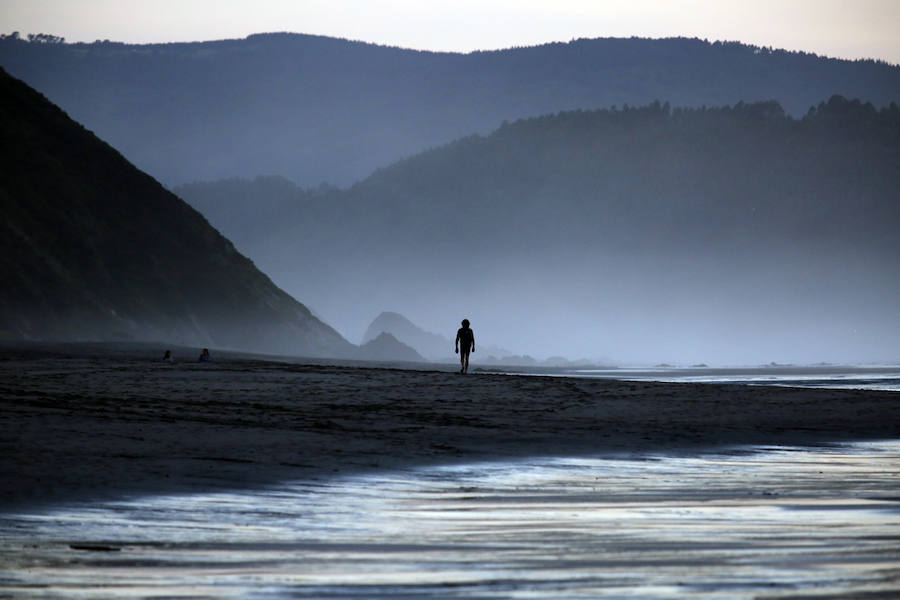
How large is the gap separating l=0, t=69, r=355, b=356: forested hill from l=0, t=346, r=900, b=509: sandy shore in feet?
85.5

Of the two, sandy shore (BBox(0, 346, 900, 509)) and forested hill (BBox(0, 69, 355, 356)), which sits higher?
forested hill (BBox(0, 69, 355, 356))

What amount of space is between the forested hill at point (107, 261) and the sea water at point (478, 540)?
42187 millimetres

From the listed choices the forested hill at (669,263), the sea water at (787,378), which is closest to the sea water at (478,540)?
the sea water at (787,378)

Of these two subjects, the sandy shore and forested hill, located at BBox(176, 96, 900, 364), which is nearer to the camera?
the sandy shore

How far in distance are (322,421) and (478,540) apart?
939 cm

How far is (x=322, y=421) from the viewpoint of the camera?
16.5 meters

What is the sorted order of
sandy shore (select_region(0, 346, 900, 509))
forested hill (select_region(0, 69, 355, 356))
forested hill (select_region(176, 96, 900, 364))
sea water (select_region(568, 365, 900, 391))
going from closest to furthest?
sandy shore (select_region(0, 346, 900, 509)), sea water (select_region(568, 365, 900, 391)), forested hill (select_region(0, 69, 355, 356)), forested hill (select_region(176, 96, 900, 364))

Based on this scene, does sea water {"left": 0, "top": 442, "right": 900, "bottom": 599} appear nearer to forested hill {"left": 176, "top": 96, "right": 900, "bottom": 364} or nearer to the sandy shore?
the sandy shore

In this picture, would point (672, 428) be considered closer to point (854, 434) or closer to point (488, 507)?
point (854, 434)

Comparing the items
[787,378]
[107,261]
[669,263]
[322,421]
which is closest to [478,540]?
[322,421]

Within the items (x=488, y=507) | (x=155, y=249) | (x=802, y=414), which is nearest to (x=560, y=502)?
(x=488, y=507)

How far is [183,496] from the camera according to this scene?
961cm

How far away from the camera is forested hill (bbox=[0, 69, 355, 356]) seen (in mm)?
53750

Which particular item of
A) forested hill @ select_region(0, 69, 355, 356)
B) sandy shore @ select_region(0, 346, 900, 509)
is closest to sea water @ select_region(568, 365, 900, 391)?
sandy shore @ select_region(0, 346, 900, 509)
